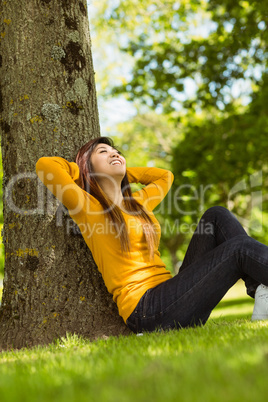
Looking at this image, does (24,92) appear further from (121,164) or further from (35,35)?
(121,164)

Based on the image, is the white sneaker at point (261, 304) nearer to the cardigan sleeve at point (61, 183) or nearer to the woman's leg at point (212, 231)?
the woman's leg at point (212, 231)

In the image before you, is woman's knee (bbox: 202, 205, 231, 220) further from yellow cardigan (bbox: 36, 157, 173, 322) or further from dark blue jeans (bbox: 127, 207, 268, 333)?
yellow cardigan (bbox: 36, 157, 173, 322)

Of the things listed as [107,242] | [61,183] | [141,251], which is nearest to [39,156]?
[61,183]

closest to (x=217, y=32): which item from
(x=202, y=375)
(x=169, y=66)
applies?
(x=169, y=66)

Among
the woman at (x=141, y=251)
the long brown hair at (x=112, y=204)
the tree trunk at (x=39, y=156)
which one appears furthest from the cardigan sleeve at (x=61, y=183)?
the tree trunk at (x=39, y=156)

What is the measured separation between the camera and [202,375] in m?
1.77

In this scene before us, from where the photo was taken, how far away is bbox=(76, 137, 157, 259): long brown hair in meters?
3.54

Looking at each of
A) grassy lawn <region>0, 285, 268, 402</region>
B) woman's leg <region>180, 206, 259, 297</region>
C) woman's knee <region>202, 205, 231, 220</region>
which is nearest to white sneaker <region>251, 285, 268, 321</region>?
woman's leg <region>180, 206, 259, 297</region>

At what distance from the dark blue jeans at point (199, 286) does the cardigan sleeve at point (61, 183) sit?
0.95 m

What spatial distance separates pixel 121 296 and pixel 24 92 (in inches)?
82.7

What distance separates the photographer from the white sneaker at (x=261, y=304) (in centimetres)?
342

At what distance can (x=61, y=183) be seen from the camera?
3.38 m

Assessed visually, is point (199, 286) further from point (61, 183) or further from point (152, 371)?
point (152, 371)

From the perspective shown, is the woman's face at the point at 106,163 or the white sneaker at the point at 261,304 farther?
the woman's face at the point at 106,163
